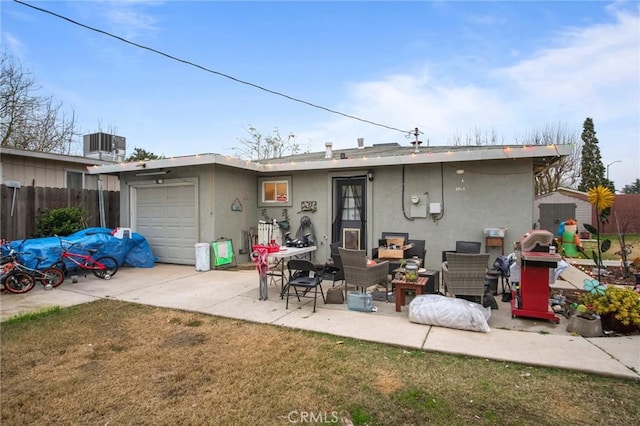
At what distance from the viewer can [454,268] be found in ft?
15.6

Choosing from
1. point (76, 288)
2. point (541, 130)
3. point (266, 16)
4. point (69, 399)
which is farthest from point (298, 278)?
point (541, 130)

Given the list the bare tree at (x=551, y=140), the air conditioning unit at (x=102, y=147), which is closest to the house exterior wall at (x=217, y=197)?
the air conditioning unit at (x=102, y=147)

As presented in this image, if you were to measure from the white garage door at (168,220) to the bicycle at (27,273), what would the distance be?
2.73m

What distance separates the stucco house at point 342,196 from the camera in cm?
732

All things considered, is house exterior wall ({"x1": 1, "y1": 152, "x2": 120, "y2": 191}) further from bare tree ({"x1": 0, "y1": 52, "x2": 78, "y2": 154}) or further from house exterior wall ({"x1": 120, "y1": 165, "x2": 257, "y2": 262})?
bare tree ({"x1": 0, "y1": 52, "x2": 78, "y2": 154})

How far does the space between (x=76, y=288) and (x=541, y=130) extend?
24240 millimetres

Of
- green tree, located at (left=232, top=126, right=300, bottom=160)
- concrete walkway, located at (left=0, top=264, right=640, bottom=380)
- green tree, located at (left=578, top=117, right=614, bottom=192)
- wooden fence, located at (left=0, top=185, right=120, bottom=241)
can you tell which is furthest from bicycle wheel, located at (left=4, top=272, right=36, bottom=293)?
green tree, located at (left=578, top=117, right=614, bottom=192)

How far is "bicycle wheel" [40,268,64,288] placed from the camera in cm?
628

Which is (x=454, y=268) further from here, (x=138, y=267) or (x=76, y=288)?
(x=138, y=267)

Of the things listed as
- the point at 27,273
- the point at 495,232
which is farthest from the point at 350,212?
the point at 27,273

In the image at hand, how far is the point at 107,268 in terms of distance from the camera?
734cm

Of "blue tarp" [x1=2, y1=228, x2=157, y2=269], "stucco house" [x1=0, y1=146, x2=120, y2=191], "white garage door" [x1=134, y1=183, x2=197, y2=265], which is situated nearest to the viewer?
"blue tarp" [x1=2, y1=228, x2=157, y2=269]

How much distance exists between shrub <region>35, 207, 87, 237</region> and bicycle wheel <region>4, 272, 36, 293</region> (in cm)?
244

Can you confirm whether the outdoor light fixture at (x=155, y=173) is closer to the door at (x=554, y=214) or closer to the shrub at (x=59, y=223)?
the shrub at (x=59, y=223)
